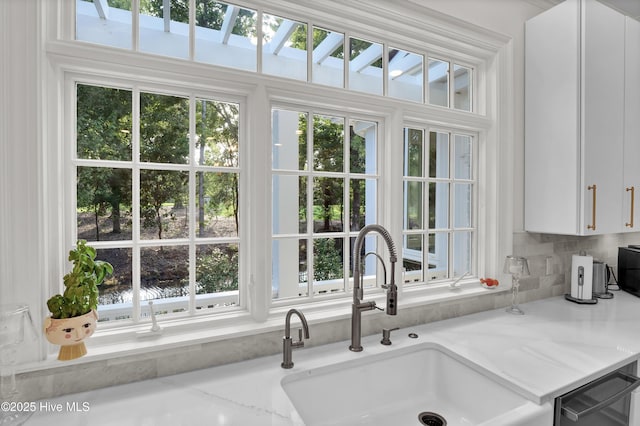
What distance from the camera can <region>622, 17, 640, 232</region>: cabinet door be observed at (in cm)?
202

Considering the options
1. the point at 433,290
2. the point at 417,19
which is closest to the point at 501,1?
the point at 417,19

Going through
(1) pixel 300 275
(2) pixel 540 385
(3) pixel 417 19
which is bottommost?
(2) pixel 540 385

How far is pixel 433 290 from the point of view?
1.90 metres

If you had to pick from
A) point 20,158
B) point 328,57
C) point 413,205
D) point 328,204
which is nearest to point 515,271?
point 413,205

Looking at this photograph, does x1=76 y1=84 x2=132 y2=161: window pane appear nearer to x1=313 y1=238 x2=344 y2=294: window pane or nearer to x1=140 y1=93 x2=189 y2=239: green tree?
x1=140 y1=93 x2=189 y2=239: green tree

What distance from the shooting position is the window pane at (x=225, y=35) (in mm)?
1408

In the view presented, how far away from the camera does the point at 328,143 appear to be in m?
1.69

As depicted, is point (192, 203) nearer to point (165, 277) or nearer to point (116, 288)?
point (165, 277)

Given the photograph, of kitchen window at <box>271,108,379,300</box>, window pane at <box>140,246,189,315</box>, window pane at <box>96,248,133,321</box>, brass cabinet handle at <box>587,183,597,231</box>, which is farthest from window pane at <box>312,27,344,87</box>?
brass cabinet handle at <box>587,183,597,231</box>

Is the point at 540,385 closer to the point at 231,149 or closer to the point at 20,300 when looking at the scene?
the point at 231,149

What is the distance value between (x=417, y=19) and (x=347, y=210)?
3.52 feet

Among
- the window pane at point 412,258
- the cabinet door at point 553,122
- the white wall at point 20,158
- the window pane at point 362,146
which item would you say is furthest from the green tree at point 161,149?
the cabinet door at point 553,122

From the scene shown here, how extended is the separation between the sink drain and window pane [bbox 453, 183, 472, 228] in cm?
114

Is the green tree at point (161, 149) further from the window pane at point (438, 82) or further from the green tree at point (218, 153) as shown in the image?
the window pane at point (438, 82)
